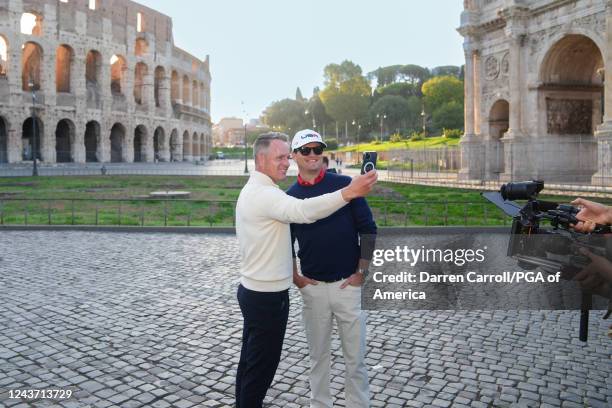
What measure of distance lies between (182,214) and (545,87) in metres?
18.3

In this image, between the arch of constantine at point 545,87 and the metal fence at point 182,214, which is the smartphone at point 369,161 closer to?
the metal fence at point 182,214

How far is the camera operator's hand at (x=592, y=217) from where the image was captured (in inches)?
134

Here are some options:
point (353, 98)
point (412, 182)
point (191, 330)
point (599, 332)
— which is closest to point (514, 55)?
point (412, 182)

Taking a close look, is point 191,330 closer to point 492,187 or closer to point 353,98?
point 492,187

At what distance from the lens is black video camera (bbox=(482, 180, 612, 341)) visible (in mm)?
3416

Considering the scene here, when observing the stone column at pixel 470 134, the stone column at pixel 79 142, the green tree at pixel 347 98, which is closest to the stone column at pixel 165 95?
the stone column at pixel 79 142

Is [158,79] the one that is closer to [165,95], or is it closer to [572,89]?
[165,95]

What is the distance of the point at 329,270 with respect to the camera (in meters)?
3.45

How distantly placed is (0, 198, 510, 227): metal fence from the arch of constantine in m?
9.75

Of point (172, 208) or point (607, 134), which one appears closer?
point (172, 208)

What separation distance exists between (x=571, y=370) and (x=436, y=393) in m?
1.33

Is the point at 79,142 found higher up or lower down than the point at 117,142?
lower down

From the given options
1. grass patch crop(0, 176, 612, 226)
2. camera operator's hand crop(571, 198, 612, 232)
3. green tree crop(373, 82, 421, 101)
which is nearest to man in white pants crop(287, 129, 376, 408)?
camera operator's hand crop(571, 198, 612, 232)

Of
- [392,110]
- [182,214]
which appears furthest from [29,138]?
[392,110]
